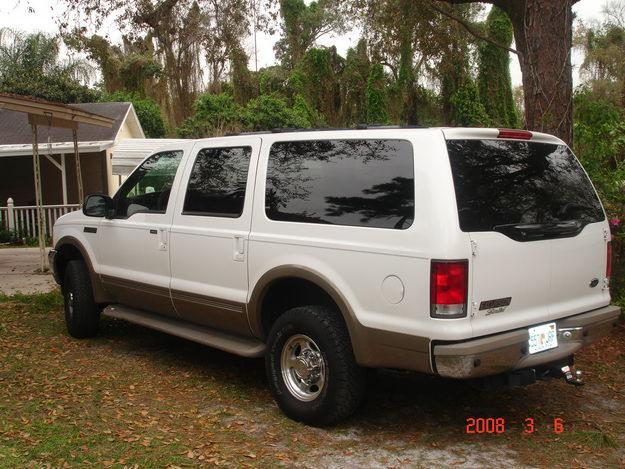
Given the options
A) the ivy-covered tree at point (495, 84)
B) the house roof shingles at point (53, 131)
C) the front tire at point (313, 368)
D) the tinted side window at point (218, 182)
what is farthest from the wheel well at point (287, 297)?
the ivy-covered tree at point (495, 84)

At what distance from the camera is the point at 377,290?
3807 millimetres

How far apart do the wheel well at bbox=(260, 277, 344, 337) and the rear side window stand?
450 millimetres

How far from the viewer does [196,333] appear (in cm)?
520

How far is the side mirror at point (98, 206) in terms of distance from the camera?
595cm

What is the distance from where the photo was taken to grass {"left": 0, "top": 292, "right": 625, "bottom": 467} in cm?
389

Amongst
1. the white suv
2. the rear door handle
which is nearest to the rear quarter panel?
the white suv

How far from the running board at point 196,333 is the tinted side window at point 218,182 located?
97 centimetres

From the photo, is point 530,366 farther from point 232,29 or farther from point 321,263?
point 232,29

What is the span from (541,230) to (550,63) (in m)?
3.87

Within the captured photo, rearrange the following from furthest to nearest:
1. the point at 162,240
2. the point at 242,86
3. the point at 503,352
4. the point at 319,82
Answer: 1. the point at 319,82
2. the point at 242,86
3. the point at 162,240
4. the point at 503,352

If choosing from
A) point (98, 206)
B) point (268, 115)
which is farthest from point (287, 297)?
point (268, 115)

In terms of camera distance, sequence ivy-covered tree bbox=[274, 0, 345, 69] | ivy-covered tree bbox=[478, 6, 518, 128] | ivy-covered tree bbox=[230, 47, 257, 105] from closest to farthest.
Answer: ivy-covered tree bbox=[230, 47, 257, 105], ivy-covered tree bbox=[478, 6, 518, 128], ivy-covered tree bbox=[274, 0, 345, 69]

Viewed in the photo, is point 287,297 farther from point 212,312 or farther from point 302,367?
point 212,312

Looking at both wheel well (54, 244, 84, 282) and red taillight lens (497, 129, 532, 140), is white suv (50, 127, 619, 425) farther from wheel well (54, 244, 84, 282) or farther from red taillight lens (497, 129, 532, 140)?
wheel well (54, 244, 84, 282)
